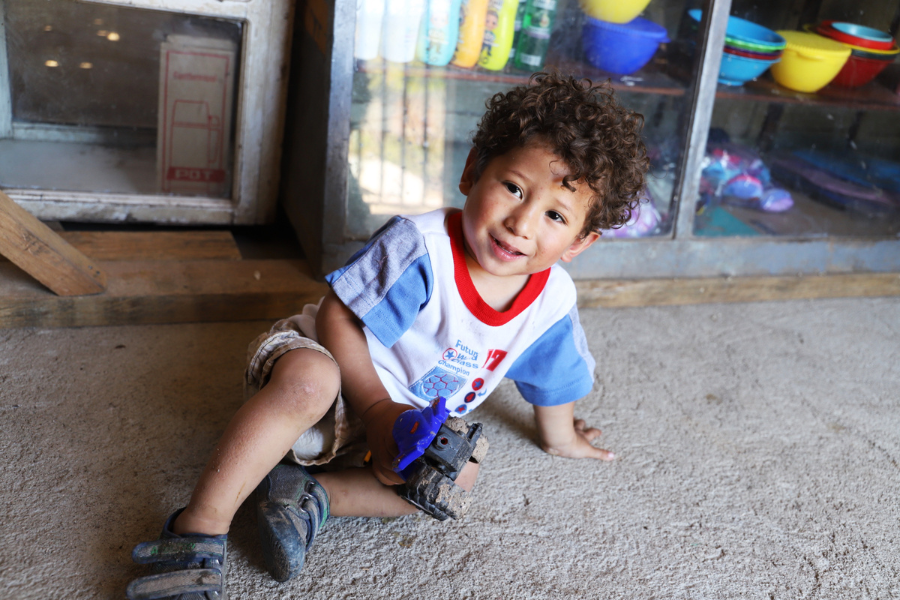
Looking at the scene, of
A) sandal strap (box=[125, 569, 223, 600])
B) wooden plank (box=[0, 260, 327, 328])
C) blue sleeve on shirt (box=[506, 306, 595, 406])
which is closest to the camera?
sandal strap (box=[125, 569, 223, 600])

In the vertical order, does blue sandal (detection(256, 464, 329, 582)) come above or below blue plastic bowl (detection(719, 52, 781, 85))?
below

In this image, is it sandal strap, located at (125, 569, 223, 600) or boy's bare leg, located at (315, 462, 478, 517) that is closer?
sandal strap, located at (125, 569, 223, 600)

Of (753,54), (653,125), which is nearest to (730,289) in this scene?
(653,125)

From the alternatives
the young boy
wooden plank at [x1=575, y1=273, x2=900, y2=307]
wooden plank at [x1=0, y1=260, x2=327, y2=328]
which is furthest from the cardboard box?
wooden plank at [x1=575, y1=273, x2=900, y2=307]

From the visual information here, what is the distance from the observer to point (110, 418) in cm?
113

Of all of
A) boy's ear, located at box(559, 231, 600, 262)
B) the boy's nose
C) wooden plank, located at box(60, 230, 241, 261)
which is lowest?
wooden plank, located at box(60, 230, 241, 261)

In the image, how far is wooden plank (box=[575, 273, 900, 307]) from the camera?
1.78 meters

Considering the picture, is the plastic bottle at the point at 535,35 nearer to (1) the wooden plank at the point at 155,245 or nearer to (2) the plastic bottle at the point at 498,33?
(2) the plastic bottle at the point at 498,33

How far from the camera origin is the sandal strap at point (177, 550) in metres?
0.83

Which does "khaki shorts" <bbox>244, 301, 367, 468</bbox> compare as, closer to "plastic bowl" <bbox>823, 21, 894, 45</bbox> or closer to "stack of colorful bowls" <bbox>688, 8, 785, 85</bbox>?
"stack of colorful bowls" <bbox>688, 8, 785, 85</bbox>

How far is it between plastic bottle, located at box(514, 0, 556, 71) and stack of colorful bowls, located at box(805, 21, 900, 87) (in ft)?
2.47

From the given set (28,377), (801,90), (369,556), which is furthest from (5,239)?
(801,90)

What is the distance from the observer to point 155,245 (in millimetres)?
1604

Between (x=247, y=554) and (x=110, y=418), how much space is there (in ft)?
→ 1.21
